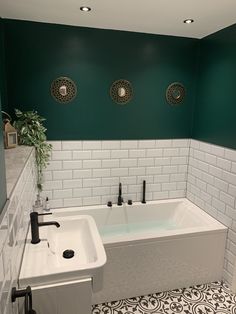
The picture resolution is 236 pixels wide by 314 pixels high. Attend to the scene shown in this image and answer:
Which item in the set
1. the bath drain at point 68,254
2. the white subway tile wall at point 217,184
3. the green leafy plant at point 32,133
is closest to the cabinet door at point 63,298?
the bath drain at point 68,254

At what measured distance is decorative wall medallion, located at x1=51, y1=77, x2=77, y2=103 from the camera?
249 cm

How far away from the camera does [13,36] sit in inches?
92.0

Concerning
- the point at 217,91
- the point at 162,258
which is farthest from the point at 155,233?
the point at 217,91

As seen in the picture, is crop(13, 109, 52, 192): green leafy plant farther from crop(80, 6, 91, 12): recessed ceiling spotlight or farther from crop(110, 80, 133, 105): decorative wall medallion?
crop(80, 6, 91, 12): recessed ceiling spotlight

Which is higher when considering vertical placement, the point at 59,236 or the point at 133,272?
the point at 59,236

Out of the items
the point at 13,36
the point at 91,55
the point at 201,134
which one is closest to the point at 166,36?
the point at 91,55

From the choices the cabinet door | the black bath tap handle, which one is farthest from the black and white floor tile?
the black bath tap handle

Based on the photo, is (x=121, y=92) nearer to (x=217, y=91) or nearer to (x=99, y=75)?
(x=99, y=75)

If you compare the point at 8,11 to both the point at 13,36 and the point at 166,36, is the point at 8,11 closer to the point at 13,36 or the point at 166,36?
the point at 13,36

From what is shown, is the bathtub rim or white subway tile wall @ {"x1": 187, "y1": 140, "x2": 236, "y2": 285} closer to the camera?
the bathtub rim

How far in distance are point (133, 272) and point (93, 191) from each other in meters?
1.02

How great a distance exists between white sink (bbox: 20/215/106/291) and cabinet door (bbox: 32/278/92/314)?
0.03 metres

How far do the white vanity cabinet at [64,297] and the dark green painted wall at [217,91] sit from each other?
1.84m

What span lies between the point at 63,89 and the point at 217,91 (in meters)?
1.64
